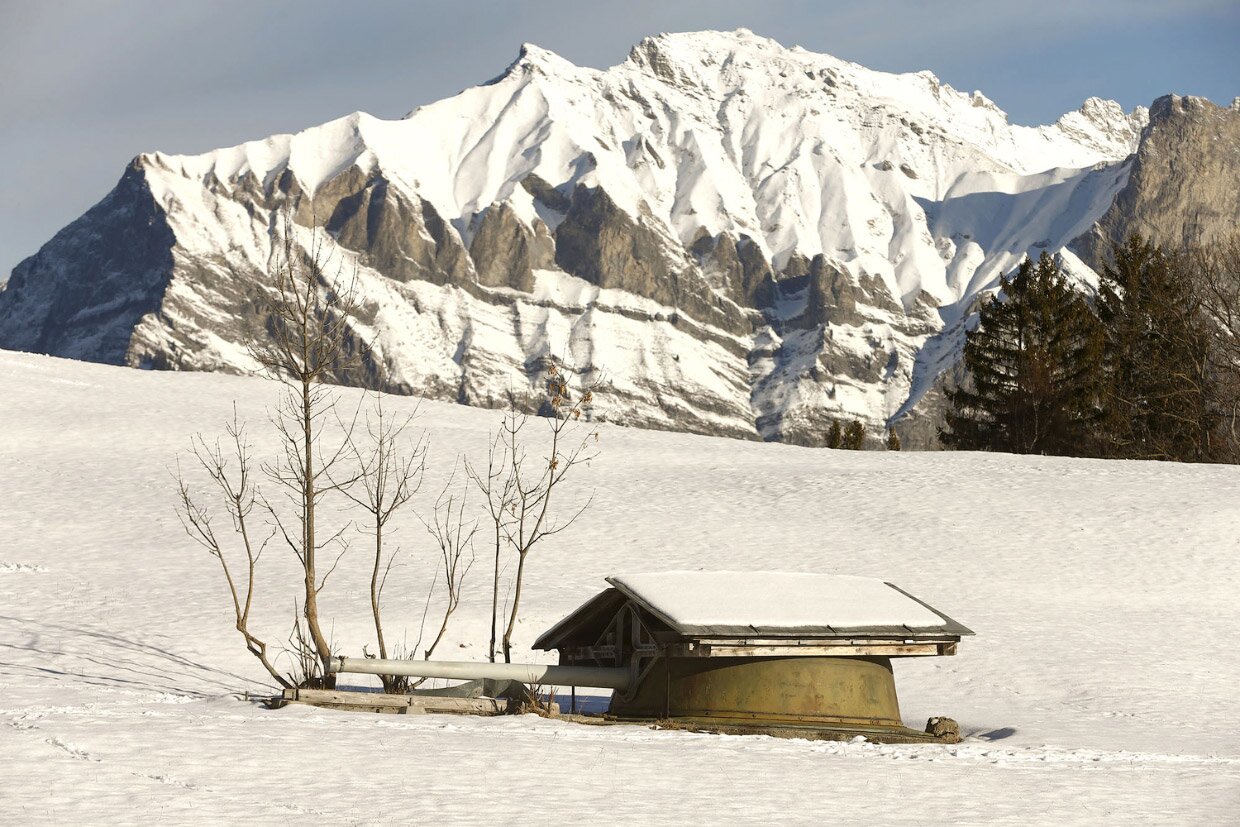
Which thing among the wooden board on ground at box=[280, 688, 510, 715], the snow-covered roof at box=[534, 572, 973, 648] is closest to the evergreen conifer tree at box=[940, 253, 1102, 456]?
the snow-covered roof at box=[534, 572, 973, 648]

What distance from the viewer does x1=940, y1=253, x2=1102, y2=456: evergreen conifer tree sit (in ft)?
209

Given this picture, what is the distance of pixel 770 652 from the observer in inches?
727

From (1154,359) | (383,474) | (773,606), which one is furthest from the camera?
(1154,359)

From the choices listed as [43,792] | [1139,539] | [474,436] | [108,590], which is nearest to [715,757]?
[43,792]

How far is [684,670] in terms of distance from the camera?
1906 cm

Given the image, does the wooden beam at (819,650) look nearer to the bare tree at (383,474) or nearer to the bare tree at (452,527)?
the bare tree at (383,474)

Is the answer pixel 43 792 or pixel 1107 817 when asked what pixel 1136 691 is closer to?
pixel 1107 817

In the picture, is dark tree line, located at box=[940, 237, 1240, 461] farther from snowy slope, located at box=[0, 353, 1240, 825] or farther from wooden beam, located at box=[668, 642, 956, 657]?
wooden beam, located at box=[668, 642, 956, 657]

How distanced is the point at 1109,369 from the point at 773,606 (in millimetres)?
51343

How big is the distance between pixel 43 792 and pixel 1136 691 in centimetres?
1907

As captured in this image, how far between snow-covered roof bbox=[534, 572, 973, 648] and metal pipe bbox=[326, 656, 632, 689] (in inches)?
48.2

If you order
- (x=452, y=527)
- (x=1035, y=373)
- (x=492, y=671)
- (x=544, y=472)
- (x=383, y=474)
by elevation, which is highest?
(x=1035, y=373)

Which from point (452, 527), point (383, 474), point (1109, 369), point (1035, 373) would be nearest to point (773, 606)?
point (383, 474)

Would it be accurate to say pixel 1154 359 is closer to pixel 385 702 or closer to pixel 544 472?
pixel 544 472
